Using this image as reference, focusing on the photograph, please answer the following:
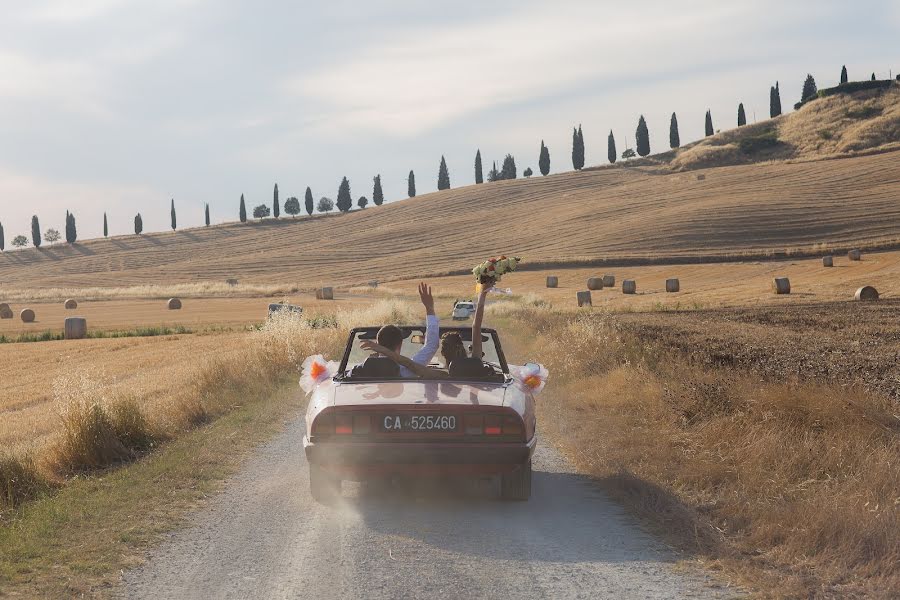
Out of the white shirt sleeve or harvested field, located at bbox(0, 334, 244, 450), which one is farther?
harvested field, located at bbox(0, 334, 244, 450)

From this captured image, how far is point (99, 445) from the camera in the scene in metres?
10.5

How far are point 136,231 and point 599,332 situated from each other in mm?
154855

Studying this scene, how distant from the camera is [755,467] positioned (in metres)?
8.38

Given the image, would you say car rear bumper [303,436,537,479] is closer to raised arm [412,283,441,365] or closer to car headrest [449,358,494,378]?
car headrest [449,358,494,378]

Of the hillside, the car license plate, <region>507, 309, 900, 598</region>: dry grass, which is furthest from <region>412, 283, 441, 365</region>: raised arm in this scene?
the hillside

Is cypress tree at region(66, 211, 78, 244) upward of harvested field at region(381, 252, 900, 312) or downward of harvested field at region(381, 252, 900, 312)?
upward

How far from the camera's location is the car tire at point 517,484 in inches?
314

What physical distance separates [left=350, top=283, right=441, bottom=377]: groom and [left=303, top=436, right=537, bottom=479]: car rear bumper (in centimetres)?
94

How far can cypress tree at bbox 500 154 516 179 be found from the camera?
17612cm

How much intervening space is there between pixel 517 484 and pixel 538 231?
4122 inches

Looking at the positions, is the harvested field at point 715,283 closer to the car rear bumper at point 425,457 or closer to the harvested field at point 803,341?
the harvested field at point 803,341

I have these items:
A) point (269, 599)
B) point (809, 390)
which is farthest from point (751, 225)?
point (269, 599)

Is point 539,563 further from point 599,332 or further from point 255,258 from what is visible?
point 255,258

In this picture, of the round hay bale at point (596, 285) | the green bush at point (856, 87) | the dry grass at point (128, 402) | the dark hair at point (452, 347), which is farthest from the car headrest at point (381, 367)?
the green bush at point (856, 87)
